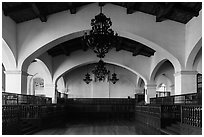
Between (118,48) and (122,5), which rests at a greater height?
(122,5)

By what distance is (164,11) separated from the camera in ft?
32.2

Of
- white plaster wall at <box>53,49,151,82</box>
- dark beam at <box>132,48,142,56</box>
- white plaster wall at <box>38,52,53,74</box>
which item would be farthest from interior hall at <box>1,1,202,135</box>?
white plaster wall at <box>53,49,151,82</box>

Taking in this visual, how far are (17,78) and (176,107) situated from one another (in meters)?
6.17

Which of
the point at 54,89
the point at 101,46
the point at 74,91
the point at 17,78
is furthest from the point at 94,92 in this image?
the point at 101,46

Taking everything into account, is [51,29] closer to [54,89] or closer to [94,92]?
[54,89]

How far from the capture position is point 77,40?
15148 mm

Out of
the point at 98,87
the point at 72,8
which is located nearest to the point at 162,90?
the point at 98,87

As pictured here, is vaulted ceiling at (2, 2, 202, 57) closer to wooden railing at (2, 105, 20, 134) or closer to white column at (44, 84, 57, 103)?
wooden railing at (2, 105, 20, 134)

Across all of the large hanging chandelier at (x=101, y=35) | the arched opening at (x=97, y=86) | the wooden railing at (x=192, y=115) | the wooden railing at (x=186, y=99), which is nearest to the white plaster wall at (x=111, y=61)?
the wooden railing at (x=186, y=99)

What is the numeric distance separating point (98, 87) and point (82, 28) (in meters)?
13.4

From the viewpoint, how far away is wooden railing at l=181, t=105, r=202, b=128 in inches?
256

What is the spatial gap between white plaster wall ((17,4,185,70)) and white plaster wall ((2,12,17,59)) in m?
0.24

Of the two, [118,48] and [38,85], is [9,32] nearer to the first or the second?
[118,48]

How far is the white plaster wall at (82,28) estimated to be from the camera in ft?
35.9
